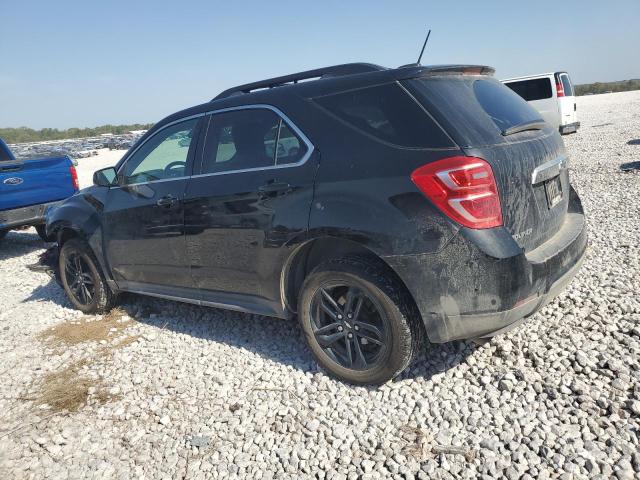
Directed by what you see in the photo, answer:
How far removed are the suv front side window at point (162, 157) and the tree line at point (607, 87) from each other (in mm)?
71107

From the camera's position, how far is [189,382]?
353 centimetres

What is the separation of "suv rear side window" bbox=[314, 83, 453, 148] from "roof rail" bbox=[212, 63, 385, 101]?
0.27 m

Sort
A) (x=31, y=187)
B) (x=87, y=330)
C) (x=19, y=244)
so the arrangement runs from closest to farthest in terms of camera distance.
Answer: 1. (x=87, y=330)
2. (x=31, y=187)
3. (x=19, y=244)

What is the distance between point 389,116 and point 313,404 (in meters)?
1.84

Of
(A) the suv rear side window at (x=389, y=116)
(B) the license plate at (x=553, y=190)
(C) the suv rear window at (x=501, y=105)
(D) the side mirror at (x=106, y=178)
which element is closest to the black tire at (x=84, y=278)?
(D) the side mirror at (x=106, y=178)

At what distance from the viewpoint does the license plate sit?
3.03 m

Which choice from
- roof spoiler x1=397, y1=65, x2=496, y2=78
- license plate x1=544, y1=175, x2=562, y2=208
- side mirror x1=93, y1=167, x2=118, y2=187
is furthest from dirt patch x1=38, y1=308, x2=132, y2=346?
license plate x1=544, y1=175, x2=562, y2=208

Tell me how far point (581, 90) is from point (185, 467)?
83.2 metres

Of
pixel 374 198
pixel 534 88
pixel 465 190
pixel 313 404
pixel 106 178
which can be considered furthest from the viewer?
pixel 534 88

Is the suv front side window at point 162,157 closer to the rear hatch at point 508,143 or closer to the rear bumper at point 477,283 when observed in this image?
the rear hatch at point 508,143

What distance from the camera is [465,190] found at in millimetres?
2529

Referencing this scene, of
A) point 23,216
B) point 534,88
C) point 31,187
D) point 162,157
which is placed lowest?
point 23,216

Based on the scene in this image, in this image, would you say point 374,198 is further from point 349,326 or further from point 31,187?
point 31,187

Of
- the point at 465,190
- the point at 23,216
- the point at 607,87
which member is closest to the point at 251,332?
the point at 465,190
